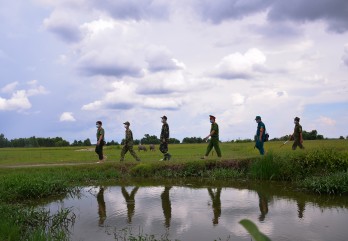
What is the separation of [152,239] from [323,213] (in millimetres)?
4349

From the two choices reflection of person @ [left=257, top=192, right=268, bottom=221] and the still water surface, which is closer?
the still water surface

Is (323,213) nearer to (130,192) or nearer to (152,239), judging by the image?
(152,239)

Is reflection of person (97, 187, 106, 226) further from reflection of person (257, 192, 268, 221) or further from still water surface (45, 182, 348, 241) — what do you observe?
reflection of person (257, 192, 268, 221)

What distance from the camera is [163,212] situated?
359 inches

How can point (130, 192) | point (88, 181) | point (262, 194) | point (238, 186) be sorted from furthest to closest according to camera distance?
point (88, 181) < point (238, 186) < point (130, 192) < point (262, 194)

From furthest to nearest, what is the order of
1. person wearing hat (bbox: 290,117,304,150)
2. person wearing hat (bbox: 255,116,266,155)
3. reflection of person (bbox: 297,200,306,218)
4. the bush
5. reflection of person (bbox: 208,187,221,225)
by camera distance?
1. person wearing hat (bbox: 290,117,304,150)
2. person wearing hat (bbox: 255,116,266,155)
3. the bush
4. reflection of person (bbox: 297,200,306,218)
5. reflection of person (bbox: 208,187,221,225)

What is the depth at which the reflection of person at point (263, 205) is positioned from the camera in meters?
8.48

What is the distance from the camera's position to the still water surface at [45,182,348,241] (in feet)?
23.9

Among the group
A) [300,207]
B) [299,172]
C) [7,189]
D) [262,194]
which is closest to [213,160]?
[299,172]

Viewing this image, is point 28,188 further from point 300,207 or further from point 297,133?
point 297,133

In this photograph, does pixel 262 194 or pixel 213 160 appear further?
pixel 213 160

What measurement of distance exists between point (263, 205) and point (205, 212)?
1673mm

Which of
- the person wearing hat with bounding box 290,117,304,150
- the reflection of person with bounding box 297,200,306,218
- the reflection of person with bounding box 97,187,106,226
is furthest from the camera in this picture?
the person wearing hat with bounding box 290,117,304,150

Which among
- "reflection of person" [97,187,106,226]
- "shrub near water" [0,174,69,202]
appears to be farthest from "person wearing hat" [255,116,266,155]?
"shrub near water" [0,174,69,202]
